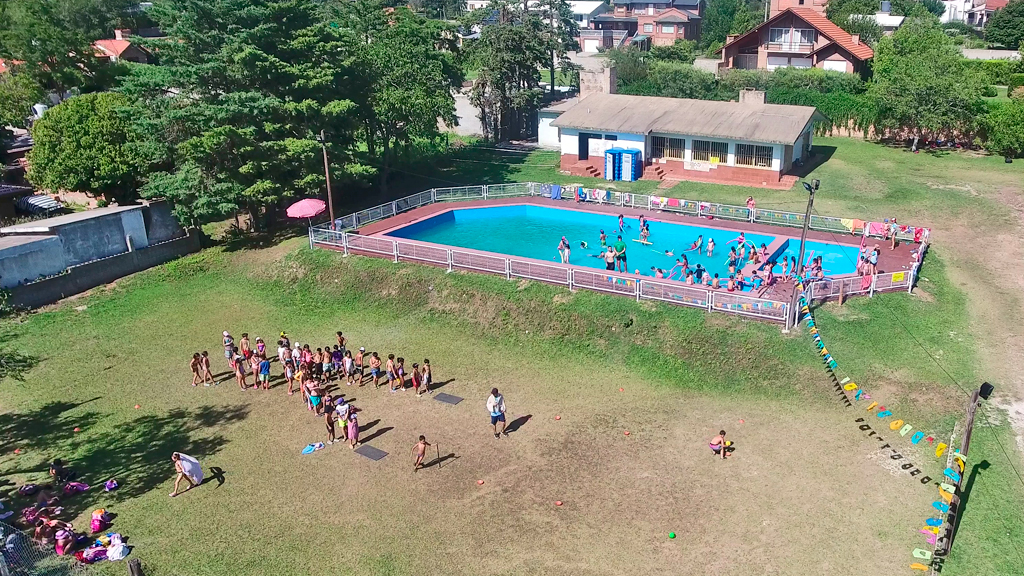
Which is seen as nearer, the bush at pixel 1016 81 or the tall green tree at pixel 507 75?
the tall green tree at pixel 507 75

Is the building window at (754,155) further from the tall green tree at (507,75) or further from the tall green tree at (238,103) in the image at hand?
the tall green tree at (238,103)

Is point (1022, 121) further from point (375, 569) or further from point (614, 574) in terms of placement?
point (375, 569)

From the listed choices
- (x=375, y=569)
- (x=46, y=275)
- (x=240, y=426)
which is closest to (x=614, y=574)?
(x=375, y=569)

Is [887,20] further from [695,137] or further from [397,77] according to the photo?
[397,77]

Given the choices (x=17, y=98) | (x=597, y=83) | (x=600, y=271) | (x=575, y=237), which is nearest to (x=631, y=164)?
(x=575, y=237)

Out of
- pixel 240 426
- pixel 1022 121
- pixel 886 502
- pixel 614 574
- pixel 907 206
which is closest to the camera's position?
pixel 614 574

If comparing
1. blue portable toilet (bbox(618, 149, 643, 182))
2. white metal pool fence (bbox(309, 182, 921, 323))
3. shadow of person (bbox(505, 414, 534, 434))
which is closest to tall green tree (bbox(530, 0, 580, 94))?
blue portable toilet (bbox(618, 149, 643, 182))

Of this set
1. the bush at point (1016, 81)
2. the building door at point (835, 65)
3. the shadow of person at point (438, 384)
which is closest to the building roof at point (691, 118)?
the building door at point (835, 65)
